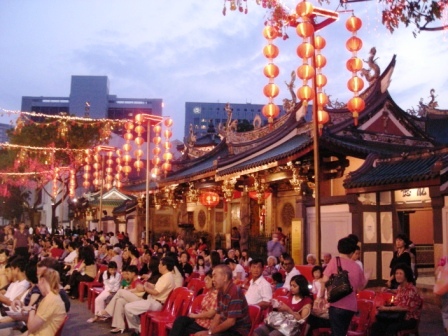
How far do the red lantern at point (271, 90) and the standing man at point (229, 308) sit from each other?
299 inches

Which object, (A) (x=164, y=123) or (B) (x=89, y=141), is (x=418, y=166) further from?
(B) (x=89, y=141)

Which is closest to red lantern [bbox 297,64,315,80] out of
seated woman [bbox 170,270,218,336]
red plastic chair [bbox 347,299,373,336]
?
red plastic chair [bbox 347,299,373,336]

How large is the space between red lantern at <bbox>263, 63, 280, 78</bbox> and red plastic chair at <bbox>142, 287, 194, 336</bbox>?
629 cm

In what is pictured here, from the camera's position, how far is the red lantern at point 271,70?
12391 mm

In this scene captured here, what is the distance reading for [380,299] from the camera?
6969 millimetres

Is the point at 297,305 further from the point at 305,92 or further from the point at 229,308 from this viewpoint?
the point at 305,92

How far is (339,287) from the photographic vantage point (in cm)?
557

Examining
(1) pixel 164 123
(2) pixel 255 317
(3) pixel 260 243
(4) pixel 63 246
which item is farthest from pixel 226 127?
(2) pixel 255 317

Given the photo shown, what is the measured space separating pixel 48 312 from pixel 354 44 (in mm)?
9166

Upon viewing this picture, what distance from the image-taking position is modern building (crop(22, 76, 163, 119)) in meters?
70.1

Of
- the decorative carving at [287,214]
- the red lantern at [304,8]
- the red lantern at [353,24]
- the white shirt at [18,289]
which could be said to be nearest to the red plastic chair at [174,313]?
the white shirt at [18,289]

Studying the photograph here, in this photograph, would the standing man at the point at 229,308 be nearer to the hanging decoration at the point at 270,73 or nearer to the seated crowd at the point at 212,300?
the seated crowd at the point at 212,300

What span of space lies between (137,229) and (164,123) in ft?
34.2

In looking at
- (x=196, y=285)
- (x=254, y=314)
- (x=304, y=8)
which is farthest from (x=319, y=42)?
(x=254, y=314)
